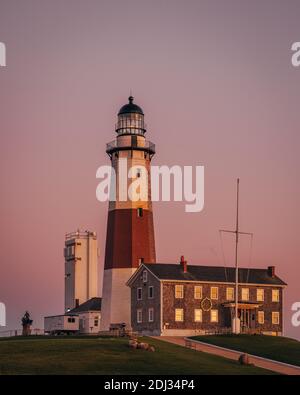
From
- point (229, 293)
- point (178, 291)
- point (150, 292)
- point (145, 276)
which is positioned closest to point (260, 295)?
point (229, 293)

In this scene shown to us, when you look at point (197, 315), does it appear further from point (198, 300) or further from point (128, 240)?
point (128, 240)

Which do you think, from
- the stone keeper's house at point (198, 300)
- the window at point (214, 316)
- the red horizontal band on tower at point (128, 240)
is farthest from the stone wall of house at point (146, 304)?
the window at point (214, 316)

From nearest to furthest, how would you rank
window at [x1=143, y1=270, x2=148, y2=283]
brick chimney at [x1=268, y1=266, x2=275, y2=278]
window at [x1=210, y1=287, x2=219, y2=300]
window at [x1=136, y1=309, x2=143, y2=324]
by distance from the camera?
window at [x1=143, y1=270, x2=148, y2=283] < window at [x1=210, y1=287, x2=219, y2=300] < window at [x1=136, y1=309, x2=143, y2=324] < brick chimney at [x1=268, y1=266, x2=275, y2=278]

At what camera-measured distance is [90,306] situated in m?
114

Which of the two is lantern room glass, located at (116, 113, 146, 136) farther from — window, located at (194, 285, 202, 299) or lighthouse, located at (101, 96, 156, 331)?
window, located at (194, 285, 202, 299)

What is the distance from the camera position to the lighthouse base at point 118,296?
101 meters

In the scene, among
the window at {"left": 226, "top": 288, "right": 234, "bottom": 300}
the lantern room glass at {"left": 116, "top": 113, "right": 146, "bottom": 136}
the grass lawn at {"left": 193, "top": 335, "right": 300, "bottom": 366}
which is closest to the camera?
the grass lawn at {"left": 193, "top": 335, "right": 300, "bottom": 366}

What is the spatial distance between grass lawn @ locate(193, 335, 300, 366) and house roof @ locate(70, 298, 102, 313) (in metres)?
25.6

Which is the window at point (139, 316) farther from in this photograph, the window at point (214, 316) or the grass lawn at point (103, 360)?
the grass lawn at point (103, 360)

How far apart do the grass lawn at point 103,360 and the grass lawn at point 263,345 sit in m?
6.01

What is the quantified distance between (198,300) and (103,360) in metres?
31.1

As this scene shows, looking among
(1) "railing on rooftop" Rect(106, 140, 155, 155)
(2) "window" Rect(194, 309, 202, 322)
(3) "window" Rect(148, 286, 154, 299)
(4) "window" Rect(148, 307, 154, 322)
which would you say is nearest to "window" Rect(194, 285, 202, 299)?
(2) "window" Rect(194, 309, 202, 322)

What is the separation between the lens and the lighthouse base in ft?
333
